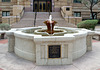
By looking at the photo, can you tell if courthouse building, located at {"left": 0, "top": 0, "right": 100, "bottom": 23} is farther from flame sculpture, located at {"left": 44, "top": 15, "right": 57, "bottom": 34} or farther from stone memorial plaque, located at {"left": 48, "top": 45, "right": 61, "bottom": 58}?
stone memorial plaque, located at {"left": 48, "top": 45, "right": 61, "bottom": 58}

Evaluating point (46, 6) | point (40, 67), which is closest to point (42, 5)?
point (46, 6)

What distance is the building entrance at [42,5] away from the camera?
35.0 metres

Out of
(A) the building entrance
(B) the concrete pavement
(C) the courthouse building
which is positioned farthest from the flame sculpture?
(A) the building entrance

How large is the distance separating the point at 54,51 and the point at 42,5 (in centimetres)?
3087

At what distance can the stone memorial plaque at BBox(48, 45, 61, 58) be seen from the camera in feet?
21.0

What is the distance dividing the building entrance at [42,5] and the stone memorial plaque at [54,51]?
29.7 m

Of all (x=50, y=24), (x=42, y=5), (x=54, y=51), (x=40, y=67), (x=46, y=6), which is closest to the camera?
(x=40, y=67)

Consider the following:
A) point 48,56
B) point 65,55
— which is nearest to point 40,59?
point 48,56

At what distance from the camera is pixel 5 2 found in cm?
3506

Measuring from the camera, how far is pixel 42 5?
35719mm

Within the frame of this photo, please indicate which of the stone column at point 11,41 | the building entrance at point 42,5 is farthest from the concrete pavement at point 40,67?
the building entrance at point 42,5

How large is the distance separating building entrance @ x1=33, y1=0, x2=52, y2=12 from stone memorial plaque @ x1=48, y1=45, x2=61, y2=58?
29670mm

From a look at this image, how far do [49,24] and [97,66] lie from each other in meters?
4.26

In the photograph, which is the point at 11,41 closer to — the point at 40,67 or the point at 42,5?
the point at 40,67
